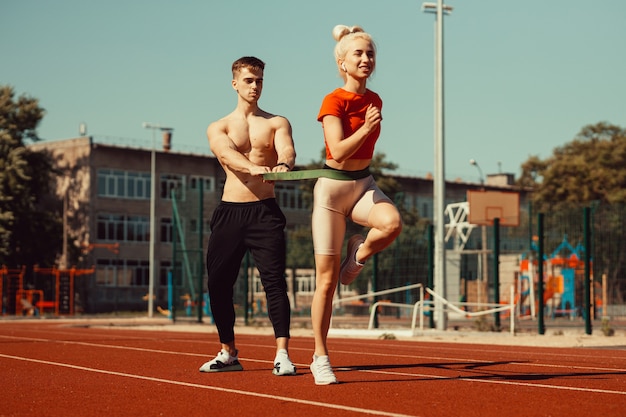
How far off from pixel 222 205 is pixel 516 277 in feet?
90.8

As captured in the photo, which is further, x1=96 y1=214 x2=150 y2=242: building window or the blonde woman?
x1=96 y1=214 x2=150 y2=242: building window

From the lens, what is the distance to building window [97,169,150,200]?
61.8 metres

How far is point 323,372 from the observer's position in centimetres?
699

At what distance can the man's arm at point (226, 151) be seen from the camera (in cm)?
A: 759

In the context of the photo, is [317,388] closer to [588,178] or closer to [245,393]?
[245,393]

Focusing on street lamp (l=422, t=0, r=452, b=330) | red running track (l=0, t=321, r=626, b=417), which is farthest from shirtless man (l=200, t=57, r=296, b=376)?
street lamp (l=422, t=0, r=452, b=330)

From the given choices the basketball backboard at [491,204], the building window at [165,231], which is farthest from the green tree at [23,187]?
the basketball backboard at [491,204]

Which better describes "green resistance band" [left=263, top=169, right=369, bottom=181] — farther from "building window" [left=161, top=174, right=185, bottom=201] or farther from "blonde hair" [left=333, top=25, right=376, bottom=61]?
"building window" [left=161, top=174, right=185, bottom=201]

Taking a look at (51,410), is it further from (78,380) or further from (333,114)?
(333,114)

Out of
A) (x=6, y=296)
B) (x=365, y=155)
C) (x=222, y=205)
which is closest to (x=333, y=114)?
(x=365, y=155)

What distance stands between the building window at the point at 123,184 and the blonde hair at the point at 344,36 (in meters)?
55.3

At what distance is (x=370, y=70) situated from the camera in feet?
24.0

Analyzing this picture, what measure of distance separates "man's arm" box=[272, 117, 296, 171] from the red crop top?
38 centimetres

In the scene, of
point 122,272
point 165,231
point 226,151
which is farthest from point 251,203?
point 165,231
